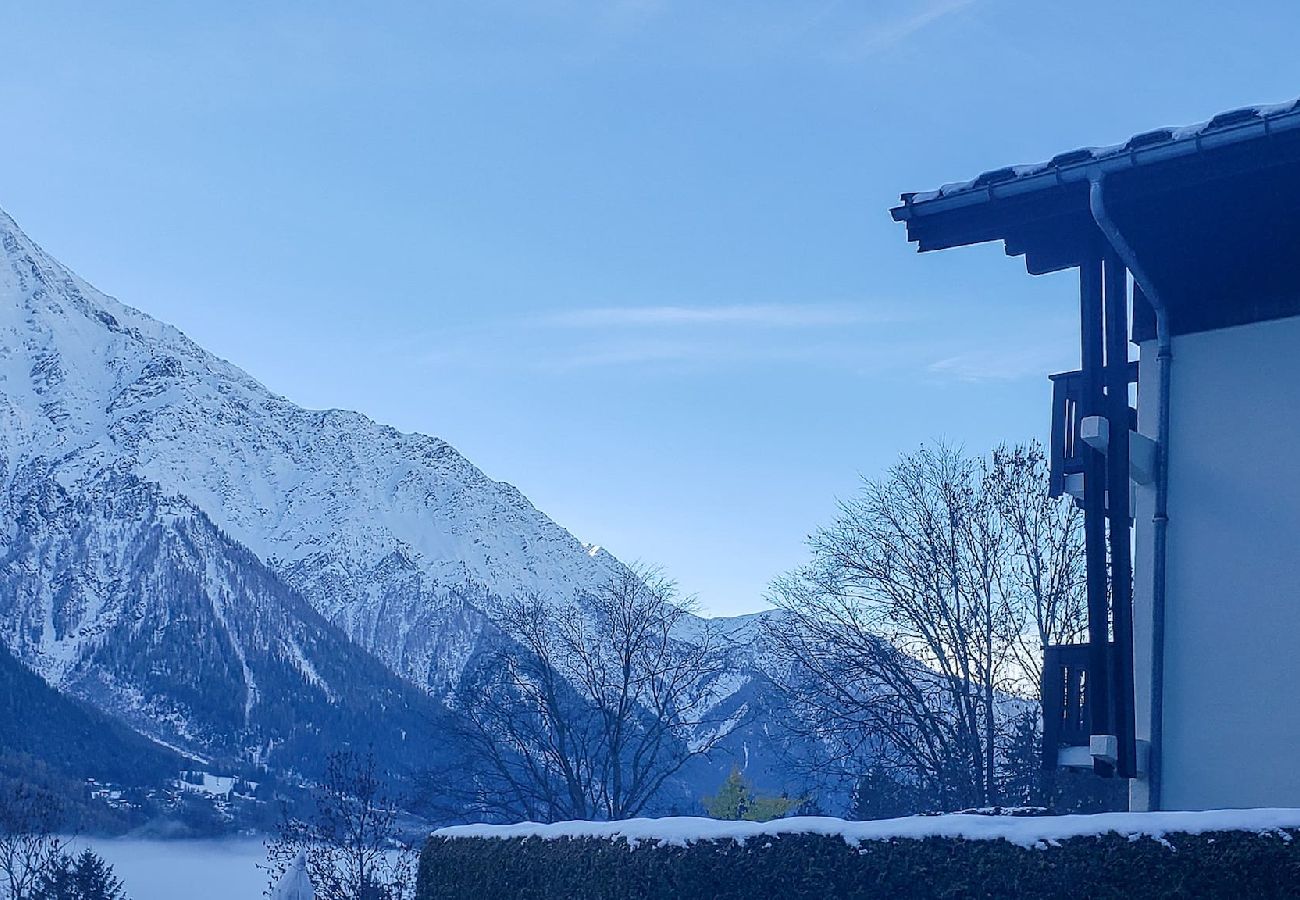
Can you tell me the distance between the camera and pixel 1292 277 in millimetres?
9188

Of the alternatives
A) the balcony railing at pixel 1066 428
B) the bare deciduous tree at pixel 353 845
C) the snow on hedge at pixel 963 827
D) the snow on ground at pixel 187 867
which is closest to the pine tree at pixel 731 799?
the bare deciduous tree at pixel 353 845

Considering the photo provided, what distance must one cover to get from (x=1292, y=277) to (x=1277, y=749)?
2.84m

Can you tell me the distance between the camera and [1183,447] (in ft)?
31.3

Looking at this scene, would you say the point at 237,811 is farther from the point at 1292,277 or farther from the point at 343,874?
the point at 1292,277

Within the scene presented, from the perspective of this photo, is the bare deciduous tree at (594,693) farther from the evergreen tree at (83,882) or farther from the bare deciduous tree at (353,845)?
the evergreen tree at (83,882)

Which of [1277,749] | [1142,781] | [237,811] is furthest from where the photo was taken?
[237,811]

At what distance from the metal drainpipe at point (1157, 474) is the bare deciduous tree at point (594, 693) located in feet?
96.5

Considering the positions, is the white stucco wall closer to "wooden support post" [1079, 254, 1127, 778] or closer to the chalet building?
the chalet building

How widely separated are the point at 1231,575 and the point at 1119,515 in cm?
78

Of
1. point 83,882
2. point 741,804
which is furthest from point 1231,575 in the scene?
point 83,882

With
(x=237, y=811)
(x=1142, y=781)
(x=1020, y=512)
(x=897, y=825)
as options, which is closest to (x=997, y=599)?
(x=1020, y=512)

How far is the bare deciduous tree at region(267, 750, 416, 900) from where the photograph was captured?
41438mm

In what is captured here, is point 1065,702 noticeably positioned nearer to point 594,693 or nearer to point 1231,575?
point 1231,575

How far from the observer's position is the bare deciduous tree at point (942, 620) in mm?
25578
